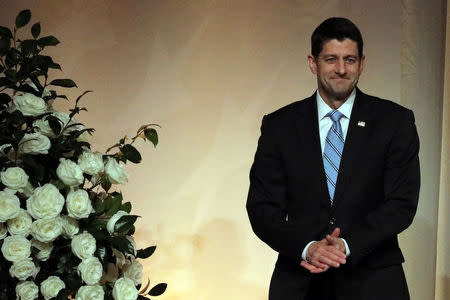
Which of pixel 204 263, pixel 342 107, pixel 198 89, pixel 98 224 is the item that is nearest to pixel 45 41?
pixel 98 224

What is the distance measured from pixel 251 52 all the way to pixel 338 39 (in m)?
1.46

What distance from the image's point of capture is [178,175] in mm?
3961

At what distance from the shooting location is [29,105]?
229 centimetres

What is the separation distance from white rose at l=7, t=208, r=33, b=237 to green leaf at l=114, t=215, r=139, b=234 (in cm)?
24

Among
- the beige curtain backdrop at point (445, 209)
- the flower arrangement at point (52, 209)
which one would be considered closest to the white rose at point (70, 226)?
the flower arrangement at point (52, 209)

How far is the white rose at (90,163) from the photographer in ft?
7.40

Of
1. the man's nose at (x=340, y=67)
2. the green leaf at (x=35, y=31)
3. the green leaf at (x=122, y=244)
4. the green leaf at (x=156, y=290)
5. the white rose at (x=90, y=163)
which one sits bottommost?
the green leaf at (x=156, y=290)

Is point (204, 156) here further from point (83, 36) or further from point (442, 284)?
point (442, 284)

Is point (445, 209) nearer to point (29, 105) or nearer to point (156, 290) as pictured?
point (156, 290)

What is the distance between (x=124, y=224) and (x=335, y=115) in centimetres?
72

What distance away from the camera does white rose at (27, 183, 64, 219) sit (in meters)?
2.15

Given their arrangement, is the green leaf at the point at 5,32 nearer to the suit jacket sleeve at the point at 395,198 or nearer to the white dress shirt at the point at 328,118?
the white dress shirt at the point at 328,118

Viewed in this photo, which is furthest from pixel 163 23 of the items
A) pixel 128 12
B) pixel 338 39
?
pixel 338 39

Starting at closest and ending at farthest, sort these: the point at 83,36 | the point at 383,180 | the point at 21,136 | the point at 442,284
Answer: the point at 21,136 < the point at 383,180 < the point at 442,284 < the point at 83,36
